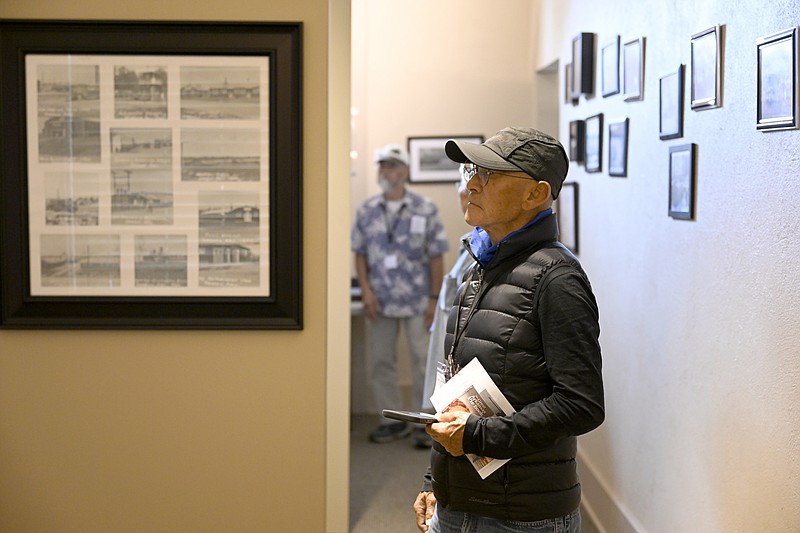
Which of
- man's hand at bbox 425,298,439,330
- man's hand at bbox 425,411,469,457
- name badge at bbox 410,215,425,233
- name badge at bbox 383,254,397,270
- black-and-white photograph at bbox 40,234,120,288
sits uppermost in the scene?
name badge at bbox 410,215,425,233

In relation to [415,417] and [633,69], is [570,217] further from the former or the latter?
[415,417]

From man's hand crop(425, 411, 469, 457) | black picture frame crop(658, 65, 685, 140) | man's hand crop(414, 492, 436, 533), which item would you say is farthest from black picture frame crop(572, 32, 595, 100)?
man's hand crop(425, 411, 469, 457)

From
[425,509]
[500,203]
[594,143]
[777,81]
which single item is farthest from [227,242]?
[594,143]

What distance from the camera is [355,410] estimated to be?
634 centimetres

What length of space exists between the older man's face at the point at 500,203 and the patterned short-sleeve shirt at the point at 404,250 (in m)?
3.70

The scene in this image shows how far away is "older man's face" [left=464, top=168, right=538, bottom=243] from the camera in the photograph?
6.33 ft

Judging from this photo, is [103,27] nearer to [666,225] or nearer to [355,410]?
[666,225]

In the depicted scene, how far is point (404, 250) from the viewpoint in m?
5.70

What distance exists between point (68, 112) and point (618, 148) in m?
2.06

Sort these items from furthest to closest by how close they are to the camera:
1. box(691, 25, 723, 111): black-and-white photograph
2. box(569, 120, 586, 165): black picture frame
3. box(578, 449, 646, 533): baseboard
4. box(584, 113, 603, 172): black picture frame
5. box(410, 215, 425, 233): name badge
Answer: box(410, 215, 425, 233): name badge, box(569, 120, 586, 165): black picture frame, box(584, 113, 603, 172): black picture frame, box(578, 449, 646, 533): baseboard, box(691, 25, 723, 111): black-and-white photograph

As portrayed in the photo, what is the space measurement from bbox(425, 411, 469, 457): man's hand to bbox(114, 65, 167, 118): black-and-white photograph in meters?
1.60

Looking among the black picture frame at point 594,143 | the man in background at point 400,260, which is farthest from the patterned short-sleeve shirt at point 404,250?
the black picture frame at point 594,143

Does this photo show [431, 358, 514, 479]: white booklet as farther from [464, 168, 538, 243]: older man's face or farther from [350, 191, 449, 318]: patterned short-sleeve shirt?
[350, 191, 449, 318]: patterned short-sleeve shirt

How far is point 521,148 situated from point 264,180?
4.21ft
